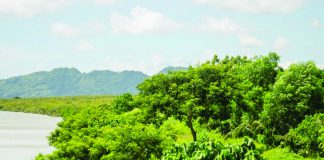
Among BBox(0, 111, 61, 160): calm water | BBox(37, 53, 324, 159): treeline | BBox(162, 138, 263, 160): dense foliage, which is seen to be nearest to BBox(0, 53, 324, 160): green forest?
BBox(37, 53, 324, 159): treeline

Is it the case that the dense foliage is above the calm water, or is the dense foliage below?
above

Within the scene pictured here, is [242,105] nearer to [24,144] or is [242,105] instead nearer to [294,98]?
[294,98]

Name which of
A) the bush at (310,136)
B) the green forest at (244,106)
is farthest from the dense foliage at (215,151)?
the bush at (310,136)

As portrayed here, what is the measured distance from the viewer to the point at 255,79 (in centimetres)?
6300

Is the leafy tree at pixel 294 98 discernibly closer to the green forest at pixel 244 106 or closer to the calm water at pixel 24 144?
Result: the green forest at pixel 244 106

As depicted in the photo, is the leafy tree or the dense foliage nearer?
the dense foliage

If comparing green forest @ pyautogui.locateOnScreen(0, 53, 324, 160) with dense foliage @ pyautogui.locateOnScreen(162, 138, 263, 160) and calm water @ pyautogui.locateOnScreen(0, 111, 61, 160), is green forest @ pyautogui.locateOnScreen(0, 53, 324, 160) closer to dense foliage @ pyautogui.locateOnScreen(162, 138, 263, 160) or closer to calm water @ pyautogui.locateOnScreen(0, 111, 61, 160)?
calm water @ pyautogui.locateOnScreen(0, 111, 61, 160)

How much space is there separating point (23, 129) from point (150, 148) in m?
98.4

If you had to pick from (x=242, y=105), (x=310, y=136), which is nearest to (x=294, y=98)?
(x=310, y=136)

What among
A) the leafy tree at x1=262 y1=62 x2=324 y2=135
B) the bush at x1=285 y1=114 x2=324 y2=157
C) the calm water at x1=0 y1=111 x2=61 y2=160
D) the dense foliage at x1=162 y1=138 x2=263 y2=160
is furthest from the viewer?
the calm water at x1=0 y1=111 x2=61 y2=160

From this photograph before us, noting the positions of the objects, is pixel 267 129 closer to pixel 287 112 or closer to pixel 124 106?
pixel 287 112

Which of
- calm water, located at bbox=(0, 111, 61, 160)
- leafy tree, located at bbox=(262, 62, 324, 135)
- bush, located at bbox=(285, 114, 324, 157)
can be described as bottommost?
calm water, located at bbox=(0, 111, 61, 160)

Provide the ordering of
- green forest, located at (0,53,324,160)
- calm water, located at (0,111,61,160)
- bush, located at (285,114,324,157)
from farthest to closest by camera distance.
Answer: calm water, located at (0,111,61,160) → green forest, located at (0,53,324,160) → bush, located at (285,114,324,157)

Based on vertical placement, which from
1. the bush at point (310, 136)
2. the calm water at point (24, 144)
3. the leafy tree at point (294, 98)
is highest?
the leafy tree at point (294, 98)
